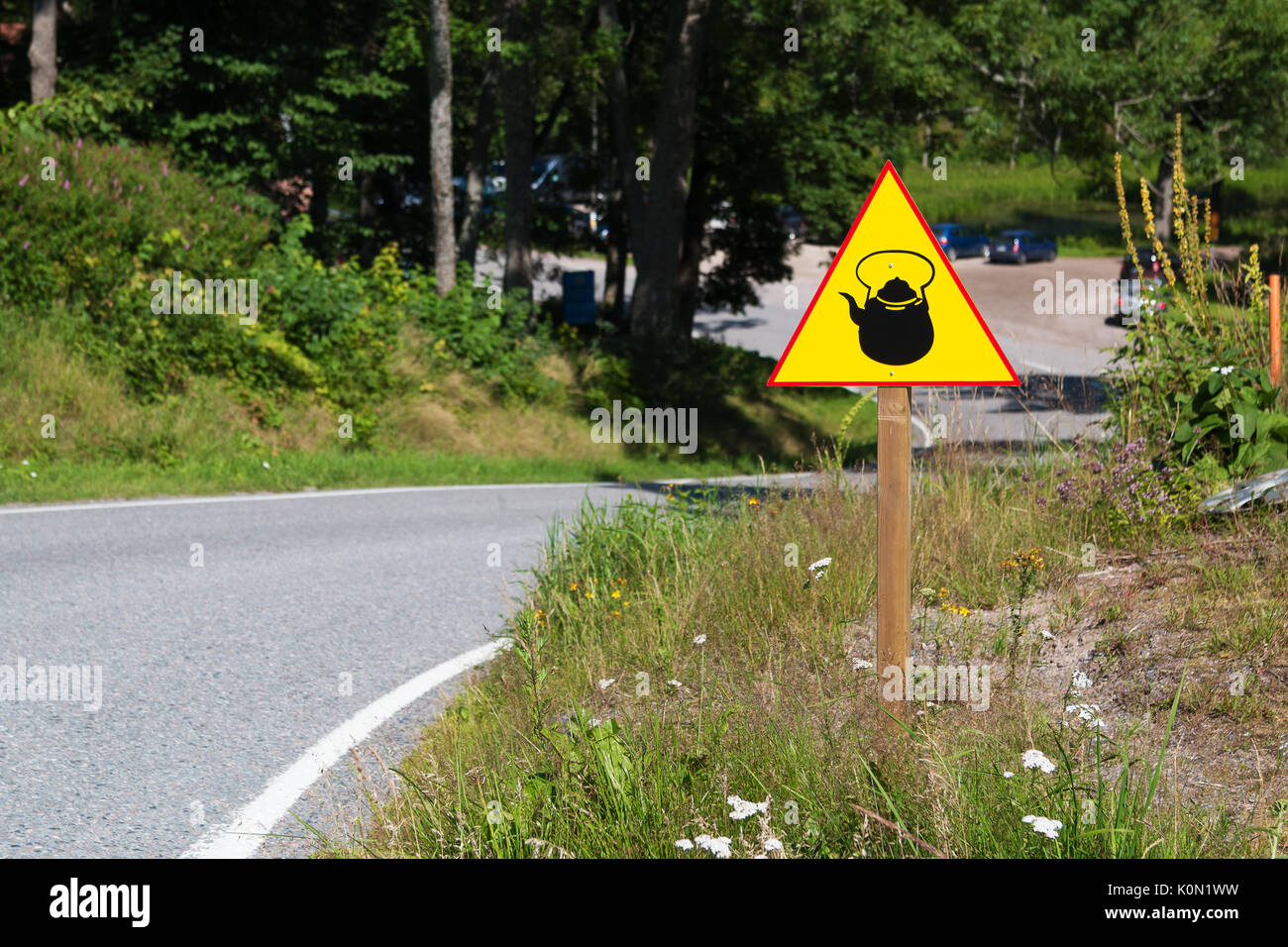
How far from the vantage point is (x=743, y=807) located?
3.47 meters

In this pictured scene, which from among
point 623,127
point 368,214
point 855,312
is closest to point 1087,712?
point 855,312

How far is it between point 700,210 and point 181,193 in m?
14.7

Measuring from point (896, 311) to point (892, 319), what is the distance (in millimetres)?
30

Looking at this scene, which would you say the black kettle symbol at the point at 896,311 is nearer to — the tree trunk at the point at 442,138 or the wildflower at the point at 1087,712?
the wildflower at the point at 1087,712

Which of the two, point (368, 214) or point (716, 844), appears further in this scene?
point (368, 214)

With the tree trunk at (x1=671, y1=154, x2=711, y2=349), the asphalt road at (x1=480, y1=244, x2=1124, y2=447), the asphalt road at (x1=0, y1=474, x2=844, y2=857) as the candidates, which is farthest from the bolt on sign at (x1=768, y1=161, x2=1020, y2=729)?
the tree trunk at (x1=671, y1=154, x2=711, y2=349)

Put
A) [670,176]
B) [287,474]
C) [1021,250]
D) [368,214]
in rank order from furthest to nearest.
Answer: [1021,250]
[368,214]
[670,176]
[287,474]

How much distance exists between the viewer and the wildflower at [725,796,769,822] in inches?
135

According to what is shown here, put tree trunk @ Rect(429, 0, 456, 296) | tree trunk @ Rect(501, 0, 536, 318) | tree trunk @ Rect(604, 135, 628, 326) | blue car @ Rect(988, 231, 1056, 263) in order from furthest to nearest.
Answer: blue car @ Rect(988, 231, 1056, 263)
tree trunk @ Rect(604, 135, 628, 326)
tree trunk @ Rect(501, 0, 536, 318)
tree trunk @ Rect(429, 0, 456, 296)

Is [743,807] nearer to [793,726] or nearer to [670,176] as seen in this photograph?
[793,726]

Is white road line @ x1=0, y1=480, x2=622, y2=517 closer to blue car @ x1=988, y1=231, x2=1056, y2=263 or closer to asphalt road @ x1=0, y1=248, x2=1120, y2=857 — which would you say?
asphalt road @ x1=0, y1=248, x2=1120, y2=857

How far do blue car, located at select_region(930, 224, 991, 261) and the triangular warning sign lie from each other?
48891mm

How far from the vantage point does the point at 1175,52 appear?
3791 cm
